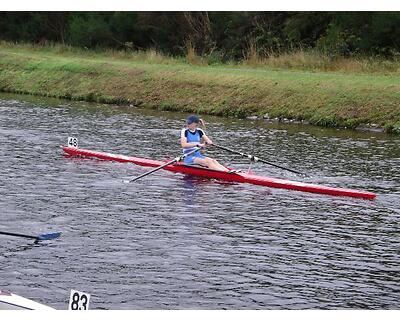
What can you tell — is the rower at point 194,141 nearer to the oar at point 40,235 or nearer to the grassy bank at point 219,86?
the oar at point 40,235

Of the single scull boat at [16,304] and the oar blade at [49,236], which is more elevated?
the single scull boat at [16,304]

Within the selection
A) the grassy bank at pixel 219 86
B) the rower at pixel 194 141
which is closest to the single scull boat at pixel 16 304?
the rower at pixel 194 141

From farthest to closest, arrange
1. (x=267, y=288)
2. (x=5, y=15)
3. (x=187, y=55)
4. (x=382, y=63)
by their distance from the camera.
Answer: (x=5, y=15), (x=187, y=55), (x=382, y=63), (x=267, y=288)

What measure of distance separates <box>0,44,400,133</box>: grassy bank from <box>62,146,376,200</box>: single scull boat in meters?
11.6

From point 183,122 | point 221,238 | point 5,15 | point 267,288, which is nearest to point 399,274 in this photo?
point 267,288

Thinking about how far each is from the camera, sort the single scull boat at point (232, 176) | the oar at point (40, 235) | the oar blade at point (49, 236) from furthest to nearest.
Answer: the single scull boat at point (232, 176) < the oar blade at point (49, 236) < the oar at point (40, 235)

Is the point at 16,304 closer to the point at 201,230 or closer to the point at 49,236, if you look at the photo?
the point at 49,236

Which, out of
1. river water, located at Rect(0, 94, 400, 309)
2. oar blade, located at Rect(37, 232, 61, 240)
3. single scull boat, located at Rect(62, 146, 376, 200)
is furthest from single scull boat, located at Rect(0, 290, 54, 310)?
single scull boat, located at Rect(62, 146, 376, 200)

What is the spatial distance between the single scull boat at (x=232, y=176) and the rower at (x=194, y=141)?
0.59 feet

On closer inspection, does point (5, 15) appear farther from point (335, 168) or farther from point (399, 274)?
point (399, 274)

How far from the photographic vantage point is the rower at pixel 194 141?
78.2 feet

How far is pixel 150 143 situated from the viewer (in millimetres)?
30234

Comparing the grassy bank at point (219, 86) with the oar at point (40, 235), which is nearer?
the oar at point (40, 235)

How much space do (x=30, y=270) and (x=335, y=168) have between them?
12.7 m
